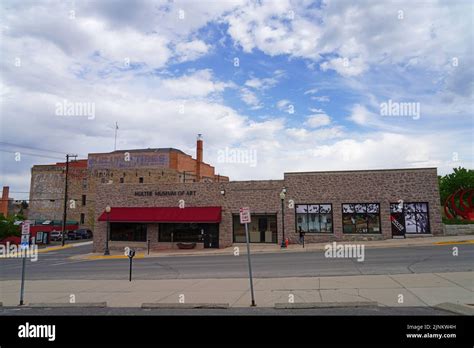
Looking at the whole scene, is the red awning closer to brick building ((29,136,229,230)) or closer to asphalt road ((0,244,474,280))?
asphalt road ((0,244,474,280))

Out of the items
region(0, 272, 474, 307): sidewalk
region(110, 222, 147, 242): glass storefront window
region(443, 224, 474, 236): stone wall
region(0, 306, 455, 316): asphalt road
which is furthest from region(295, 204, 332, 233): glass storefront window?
region(0, 306, 455, 316): asphalt road

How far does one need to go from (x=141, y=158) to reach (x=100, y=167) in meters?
8.15

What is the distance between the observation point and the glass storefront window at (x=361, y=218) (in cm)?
2611

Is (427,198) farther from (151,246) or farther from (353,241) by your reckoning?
(151,246)

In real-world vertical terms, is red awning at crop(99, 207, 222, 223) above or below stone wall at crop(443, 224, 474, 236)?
above

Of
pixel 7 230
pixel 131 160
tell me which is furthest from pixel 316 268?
pixel 131 160

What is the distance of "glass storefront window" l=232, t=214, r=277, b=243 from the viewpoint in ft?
91.9

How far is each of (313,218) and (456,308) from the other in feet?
64.1

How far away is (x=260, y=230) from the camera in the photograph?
28.3 metres

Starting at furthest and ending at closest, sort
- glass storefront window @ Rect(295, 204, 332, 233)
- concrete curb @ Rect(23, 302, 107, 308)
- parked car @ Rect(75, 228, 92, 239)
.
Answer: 1. parked car @ Rect(75, 228, 92, 239)
2. glass storefront window @ Rect(295, 204, 332, 233)
3. concrete curb @ Rect(23, 302, 107, 308)

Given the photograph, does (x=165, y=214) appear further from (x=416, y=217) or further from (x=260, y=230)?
(x=416, y=217)

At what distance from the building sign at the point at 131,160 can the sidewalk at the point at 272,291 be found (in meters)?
45.5
